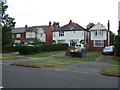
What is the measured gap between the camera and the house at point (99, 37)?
138 ft

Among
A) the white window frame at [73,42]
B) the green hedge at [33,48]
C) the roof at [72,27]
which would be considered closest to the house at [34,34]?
the roof at [72,27]

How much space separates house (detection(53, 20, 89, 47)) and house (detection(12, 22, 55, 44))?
728cm

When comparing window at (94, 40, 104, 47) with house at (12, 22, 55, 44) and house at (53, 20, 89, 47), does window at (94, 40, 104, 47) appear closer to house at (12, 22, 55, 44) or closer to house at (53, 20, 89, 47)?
house at (53, 20, 89, 47)

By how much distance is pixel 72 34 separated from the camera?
150 feet

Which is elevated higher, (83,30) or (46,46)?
(83,30)

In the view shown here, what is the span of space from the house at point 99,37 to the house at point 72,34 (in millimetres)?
2305

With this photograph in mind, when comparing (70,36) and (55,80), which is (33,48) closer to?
(70,36)

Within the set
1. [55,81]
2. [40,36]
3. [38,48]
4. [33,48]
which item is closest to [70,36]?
[40,36]

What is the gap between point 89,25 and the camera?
93.6 metres

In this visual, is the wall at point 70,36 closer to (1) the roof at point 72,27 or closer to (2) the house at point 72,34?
(2) the house at point 72,34

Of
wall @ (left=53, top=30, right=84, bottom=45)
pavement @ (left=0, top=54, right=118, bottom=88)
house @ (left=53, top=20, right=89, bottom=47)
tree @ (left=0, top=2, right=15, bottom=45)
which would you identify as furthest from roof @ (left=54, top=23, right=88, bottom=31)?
pavement @ (left=0, top=54, right=118, bottom=88)

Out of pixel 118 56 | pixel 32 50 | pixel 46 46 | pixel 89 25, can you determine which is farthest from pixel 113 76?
pixel 89 25

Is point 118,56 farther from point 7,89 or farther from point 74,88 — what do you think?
point 7,89

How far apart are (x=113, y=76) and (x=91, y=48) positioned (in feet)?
106
